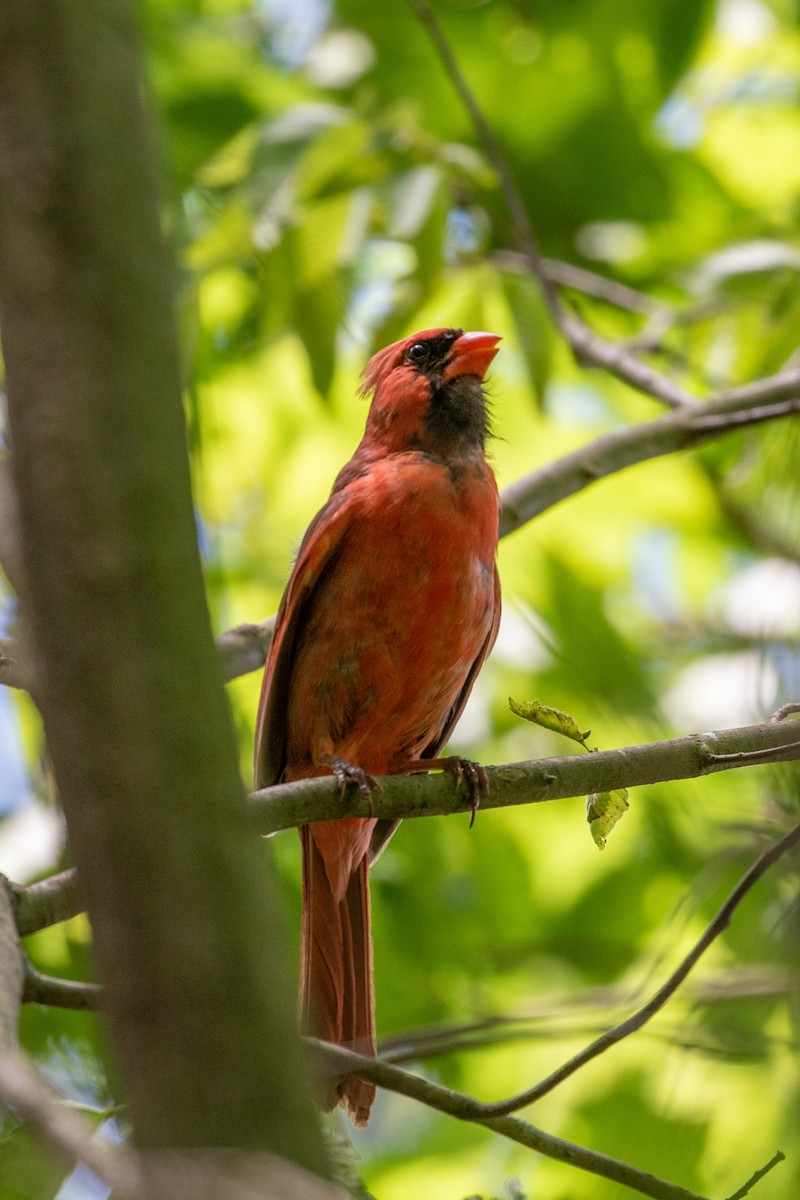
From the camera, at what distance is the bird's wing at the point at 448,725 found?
12.0 feet

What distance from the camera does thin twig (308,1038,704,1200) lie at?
7.43ft

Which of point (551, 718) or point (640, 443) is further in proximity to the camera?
point (640, 443)

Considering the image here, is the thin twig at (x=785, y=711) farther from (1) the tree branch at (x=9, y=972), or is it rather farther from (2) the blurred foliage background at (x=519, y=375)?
(1) the tree branch at (x=9, y=972)

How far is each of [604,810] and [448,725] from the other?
1.52 metres

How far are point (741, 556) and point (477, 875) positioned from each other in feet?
6.06

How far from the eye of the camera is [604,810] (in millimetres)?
2428

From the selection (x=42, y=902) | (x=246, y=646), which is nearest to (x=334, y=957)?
(x=246, y=646)

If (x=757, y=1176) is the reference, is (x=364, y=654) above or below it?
above

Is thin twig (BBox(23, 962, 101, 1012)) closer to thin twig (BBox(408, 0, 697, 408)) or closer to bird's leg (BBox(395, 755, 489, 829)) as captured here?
bird's leg (BBox(395, 755, 489, 829))

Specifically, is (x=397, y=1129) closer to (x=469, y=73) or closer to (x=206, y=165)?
(x=206, y=165)

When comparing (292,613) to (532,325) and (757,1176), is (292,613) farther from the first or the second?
(757,1176)

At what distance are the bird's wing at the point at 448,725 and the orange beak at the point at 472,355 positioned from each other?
754 mm

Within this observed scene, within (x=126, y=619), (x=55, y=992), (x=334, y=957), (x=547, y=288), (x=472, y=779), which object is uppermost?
(x=547, y=288)

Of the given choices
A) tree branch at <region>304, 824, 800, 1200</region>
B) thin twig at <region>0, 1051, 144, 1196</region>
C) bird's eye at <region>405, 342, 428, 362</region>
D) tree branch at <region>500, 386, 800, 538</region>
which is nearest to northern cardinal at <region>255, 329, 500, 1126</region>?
tree branch at <region>500, 386, 800, 538</region>
